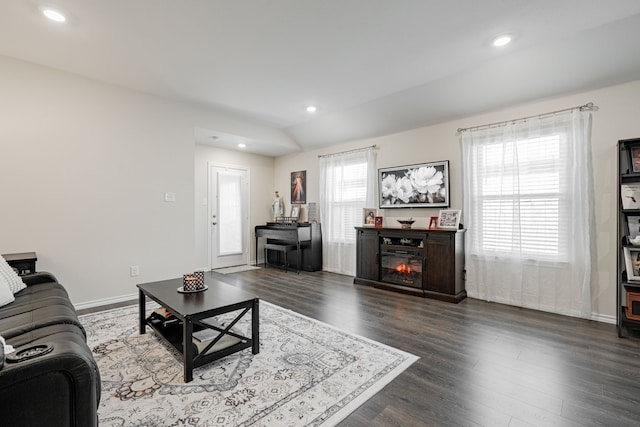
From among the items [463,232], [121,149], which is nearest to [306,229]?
[463,232]

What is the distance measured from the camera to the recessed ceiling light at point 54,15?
7.74 feet

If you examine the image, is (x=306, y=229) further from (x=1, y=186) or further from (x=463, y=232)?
(x=1, y=186)

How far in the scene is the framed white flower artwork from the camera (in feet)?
14.1

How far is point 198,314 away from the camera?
6.61 ft

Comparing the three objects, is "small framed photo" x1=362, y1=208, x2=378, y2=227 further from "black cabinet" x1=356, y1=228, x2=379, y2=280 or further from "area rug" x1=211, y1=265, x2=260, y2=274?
"area rug" x1=211, y1=265, x2=260, y2=274

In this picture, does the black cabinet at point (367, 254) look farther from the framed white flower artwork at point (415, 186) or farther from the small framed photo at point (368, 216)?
the framed white flower artwork at point (415, 186)

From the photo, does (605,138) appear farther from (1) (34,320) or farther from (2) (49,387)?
(1) (34,320)

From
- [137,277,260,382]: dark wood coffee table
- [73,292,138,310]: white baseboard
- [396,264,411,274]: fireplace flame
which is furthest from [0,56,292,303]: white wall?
[396,264,411,274]: fireplace flame

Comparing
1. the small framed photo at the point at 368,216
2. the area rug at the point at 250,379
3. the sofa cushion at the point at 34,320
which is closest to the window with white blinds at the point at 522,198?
the small framed photo at the point at 368,216

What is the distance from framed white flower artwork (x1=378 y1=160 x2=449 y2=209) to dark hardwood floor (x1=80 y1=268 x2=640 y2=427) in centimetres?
146

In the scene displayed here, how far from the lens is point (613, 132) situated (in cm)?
305

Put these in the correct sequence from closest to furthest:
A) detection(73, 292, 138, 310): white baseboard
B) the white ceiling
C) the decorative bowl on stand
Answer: the white ceiling, detection(73, 292, 138, 310): white baseboard, the decorative bowl on stand

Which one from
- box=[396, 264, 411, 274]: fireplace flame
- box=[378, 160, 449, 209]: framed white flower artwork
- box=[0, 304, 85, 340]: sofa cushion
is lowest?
box=[396, 264, 411, 274]: fireplace flame

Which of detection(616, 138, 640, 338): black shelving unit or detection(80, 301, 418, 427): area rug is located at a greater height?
detection(616, 138, 640, 338): black shelving unit
